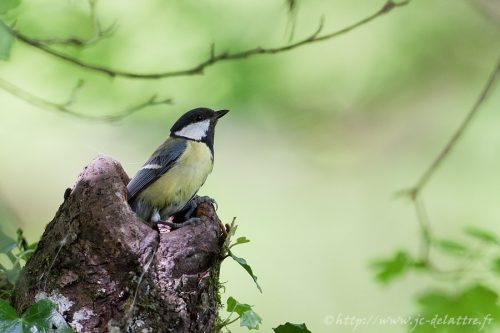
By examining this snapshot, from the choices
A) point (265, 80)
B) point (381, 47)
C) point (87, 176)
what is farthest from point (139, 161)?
point (87, 176)

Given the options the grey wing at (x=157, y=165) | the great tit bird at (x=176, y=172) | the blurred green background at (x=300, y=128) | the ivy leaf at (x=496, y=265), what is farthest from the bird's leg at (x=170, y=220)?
the blurred green background at (x=300, y=128)

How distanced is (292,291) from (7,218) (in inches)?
185

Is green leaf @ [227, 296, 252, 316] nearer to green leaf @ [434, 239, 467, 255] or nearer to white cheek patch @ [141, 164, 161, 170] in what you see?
white cheek patch @ [141, 164, 161, 170]

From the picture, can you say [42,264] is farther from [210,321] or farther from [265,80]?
[265,80]

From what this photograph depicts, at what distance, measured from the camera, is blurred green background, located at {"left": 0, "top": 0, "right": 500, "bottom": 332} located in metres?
5.33

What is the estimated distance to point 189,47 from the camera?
5.55 metres

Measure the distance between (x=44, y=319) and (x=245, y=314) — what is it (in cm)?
69

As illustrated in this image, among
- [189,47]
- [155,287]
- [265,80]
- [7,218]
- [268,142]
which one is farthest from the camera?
[268,142]

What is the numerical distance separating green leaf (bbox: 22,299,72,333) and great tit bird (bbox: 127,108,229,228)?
2.27 feet

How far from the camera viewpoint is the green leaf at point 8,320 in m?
2.10

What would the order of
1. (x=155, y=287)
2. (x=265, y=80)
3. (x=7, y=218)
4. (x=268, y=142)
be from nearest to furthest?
(x=7, y=218), (x=155, y=287), (x=265, y=80), (x=268, y=142)

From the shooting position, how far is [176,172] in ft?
10.3

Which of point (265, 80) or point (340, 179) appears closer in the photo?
point (265, 80)

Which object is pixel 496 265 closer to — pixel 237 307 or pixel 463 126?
pixel 463 126
